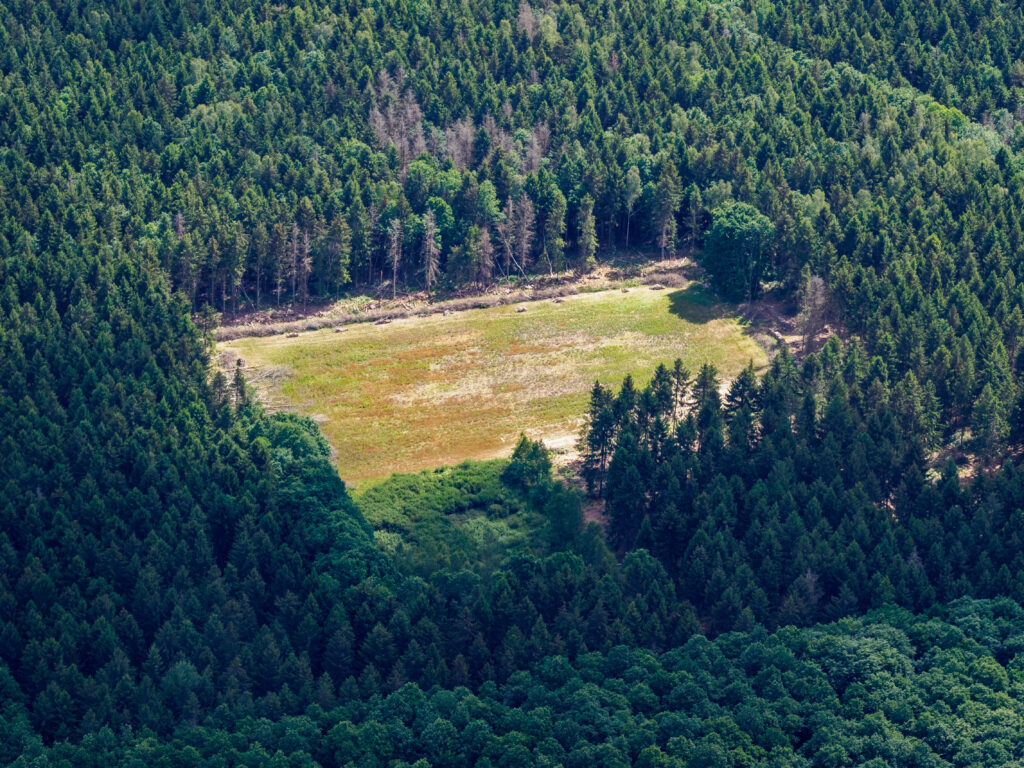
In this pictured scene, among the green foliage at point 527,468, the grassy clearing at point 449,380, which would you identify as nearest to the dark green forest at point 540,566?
the green foliage at point 527,468

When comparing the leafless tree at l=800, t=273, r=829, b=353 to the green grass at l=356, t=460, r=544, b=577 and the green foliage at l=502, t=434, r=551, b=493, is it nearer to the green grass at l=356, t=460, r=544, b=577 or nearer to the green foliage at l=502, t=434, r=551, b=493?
the green foliage at l=502, t=434, r=551, b=493

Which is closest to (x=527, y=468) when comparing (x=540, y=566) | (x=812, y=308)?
(x=540, y=566)

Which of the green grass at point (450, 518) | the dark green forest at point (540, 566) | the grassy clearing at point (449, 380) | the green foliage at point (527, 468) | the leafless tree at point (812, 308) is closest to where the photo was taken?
the dark green forest at point (540, 566)

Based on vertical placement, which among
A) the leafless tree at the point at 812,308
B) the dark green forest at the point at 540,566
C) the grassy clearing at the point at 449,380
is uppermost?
the leafless tree at the point at 812,308

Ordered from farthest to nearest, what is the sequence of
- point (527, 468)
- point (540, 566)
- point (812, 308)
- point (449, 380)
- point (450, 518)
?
point (812, 308), point (449, 380), point (527, 468), point (450, 518), point (540, 566)

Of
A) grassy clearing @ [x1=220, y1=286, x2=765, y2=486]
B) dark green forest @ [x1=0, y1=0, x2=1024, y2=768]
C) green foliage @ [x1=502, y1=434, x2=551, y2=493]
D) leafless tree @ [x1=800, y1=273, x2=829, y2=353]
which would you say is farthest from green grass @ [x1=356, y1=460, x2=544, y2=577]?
leafless tree @ [x1=800, y1=273, x2=829, y2=353]

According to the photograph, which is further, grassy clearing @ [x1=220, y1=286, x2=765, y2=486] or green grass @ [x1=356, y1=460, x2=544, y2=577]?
grassy clearing @ [x1=220, y1=286, x2=765, y2=486]

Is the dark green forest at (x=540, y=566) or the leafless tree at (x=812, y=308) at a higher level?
the leafless tree at (x=812, y=308)

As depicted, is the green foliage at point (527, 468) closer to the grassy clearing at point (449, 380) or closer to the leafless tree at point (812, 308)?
the grassy clearing at point (449, 380)

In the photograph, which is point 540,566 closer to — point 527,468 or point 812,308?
point 527,468
